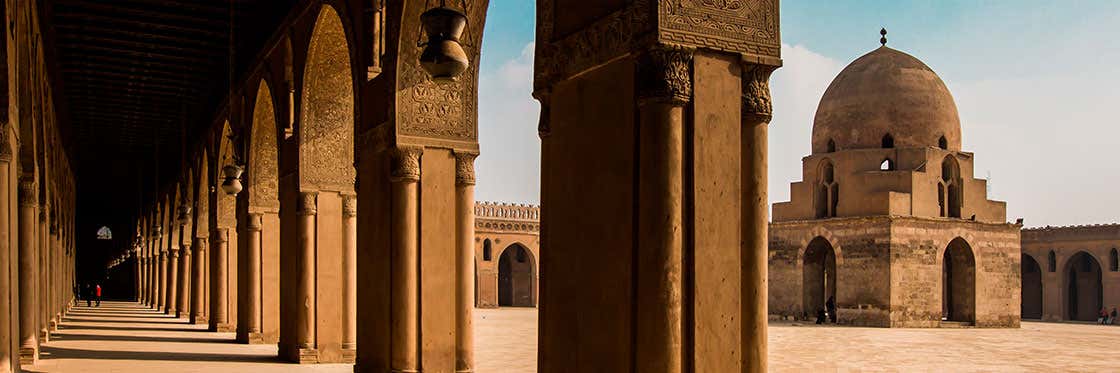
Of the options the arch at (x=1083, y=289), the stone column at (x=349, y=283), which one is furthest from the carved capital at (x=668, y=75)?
the arch at (x=1083, y=289)

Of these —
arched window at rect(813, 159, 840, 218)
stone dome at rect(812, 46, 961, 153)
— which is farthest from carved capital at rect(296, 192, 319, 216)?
stone dome at rect(812, 46, 961, 153)

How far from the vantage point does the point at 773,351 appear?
2181 cm

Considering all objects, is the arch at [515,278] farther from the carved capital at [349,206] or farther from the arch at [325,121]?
the arch at [325,121]

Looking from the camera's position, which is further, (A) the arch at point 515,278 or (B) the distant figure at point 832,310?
(A) the arch at point 515,278

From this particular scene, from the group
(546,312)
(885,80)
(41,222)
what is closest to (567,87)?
(546,312)

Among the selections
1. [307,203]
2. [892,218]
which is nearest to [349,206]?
[307,203]

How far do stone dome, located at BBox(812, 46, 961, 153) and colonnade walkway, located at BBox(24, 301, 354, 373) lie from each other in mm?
25773

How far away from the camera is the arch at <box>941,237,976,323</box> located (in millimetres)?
38156

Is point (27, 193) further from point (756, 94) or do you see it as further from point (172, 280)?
point (172, 280)

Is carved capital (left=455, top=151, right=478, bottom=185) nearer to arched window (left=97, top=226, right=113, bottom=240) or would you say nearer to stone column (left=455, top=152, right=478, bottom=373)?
stone column (left=455, top=152, right=478, bottom=373)

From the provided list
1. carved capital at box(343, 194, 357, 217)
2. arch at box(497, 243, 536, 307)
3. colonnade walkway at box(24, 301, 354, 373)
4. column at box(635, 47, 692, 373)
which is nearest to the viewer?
column at box(635, 47, 692, 373)

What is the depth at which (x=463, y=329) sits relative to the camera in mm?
10609

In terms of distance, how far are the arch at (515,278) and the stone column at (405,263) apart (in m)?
44.6

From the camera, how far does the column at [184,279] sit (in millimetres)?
29797
